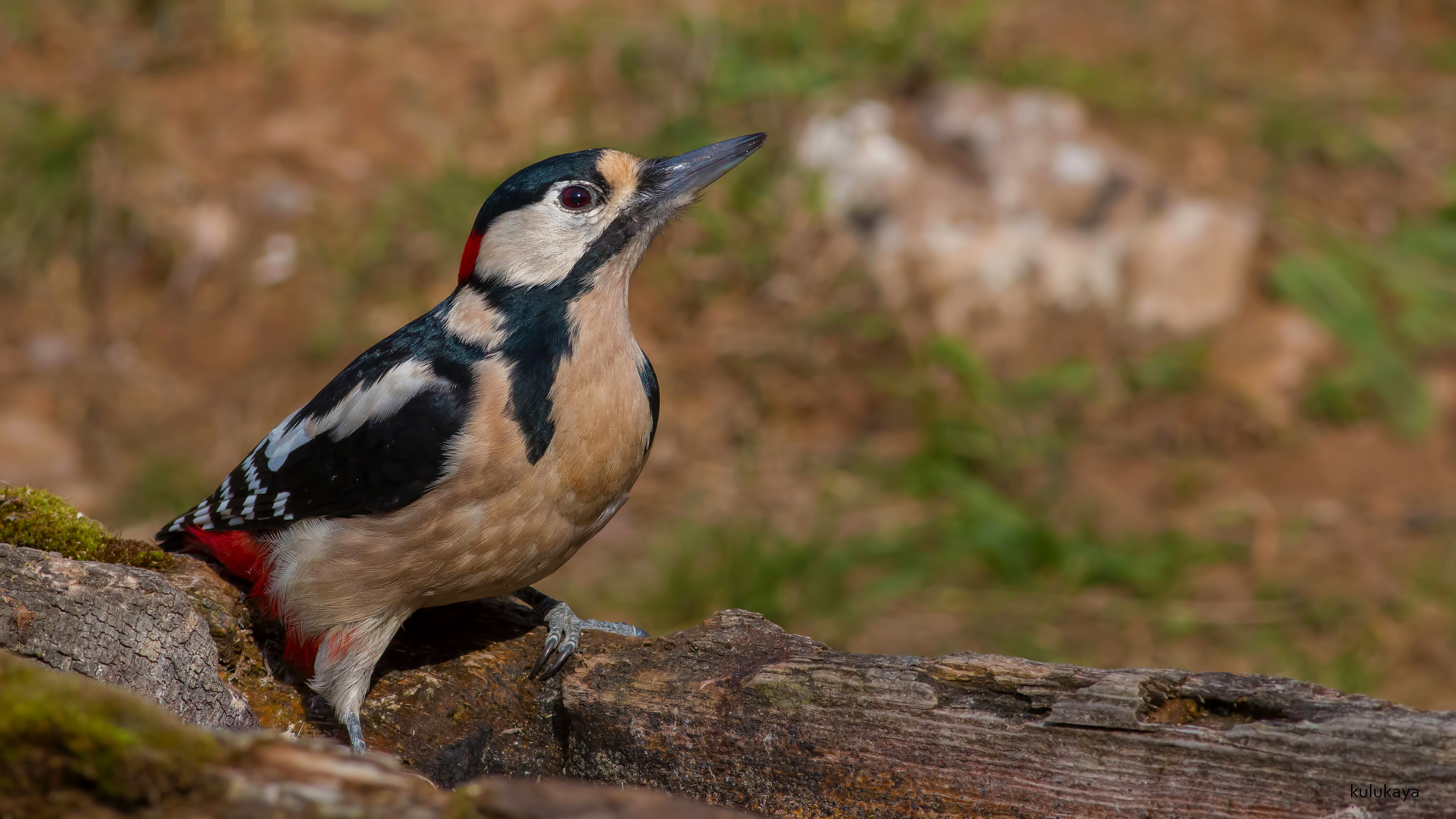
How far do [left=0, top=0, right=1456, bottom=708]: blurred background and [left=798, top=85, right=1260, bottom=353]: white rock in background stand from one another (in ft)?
0.07

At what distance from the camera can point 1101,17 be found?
28.6 feet

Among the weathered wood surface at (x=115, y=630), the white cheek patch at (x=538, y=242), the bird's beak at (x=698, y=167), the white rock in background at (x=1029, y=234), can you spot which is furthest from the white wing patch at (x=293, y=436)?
the white rock in background at (x=1029, y=234)

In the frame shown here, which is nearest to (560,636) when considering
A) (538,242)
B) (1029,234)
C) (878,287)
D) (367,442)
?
(367,442)

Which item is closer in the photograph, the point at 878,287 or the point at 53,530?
the point at 53,530

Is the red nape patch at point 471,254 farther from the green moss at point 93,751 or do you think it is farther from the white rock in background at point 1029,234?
the white rock in background at point 1029,234

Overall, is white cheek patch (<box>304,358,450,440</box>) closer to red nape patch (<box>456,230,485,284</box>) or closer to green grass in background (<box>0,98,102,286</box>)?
red nape patch (<box>456,230,485,284</box>)

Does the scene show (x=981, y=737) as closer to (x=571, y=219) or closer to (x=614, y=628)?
(x=614, y=628)

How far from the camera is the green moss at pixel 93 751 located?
1.79 metres

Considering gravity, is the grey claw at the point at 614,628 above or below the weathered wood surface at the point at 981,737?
above

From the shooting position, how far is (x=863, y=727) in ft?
8.93

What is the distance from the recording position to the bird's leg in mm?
3188

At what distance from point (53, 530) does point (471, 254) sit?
1.22m

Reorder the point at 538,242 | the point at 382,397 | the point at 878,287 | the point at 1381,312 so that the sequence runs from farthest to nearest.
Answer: the point at 878,287 < the point at 1381,312 < the point at 538,242 < the point at 382,397

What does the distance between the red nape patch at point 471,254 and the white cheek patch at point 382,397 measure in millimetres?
322
